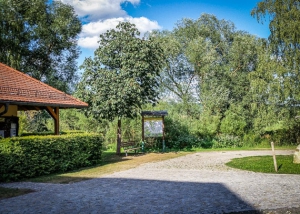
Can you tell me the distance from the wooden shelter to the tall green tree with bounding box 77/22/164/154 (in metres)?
2.67

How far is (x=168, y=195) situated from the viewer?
27.3ft

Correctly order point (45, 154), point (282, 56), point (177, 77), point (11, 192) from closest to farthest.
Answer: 1. point (11, 192)
2. point (45, 154)
3. point (282, 56)
4. point (177, 77)

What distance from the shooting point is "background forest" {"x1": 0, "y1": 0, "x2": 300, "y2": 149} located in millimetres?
20703

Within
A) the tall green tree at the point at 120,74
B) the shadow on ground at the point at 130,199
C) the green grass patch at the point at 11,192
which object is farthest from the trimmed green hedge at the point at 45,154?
the tall green tree at the point at 120,74

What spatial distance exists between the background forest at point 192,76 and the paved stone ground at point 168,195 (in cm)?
855

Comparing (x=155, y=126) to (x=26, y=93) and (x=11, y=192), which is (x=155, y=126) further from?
(x=11, y=192)

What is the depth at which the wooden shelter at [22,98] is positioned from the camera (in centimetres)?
1333

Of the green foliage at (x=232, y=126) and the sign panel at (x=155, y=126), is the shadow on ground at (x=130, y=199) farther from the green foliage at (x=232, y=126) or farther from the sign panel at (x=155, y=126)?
the green foliage at (x=232, y=126)

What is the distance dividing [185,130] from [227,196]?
18.4 m

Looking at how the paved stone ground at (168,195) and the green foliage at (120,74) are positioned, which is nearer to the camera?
the paved stone ground at (168,195)

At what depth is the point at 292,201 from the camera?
7.21 m

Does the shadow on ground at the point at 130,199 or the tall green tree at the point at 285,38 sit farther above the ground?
the tall green tree at the point at 285,38

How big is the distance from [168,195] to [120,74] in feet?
39.4

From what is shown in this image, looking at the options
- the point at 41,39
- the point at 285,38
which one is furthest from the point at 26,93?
the point at 41,39
